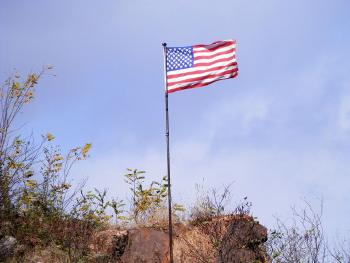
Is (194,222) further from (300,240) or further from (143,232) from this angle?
(300,240)

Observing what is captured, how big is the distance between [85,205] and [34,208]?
145cm

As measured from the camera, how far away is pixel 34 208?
13.3 meters

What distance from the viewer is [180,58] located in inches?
482

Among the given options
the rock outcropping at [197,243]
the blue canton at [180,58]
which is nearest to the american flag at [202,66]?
the blue canton at [180,58]

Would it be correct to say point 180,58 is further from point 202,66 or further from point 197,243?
point 197,243

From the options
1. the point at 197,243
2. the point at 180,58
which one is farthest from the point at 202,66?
the point at 197,243

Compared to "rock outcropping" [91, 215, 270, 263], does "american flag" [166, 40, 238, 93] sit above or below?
above

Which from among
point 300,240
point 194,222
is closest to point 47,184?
point 194,222

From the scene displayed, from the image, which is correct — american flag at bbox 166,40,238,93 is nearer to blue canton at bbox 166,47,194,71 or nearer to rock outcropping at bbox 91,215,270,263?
blue canton at bbox 166,47,194,71

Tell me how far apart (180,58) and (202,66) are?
2.22 ft

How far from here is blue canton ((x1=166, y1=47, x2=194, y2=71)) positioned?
478 inches

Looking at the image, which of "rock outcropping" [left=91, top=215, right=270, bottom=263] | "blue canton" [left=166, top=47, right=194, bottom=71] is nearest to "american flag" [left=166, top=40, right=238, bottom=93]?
"blue canton" [left=166, top=47, right=194, bottom=71]

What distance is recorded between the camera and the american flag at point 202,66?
1188 centimetres

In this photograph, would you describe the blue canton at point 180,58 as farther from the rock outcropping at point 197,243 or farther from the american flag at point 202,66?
the rock outcropping at point 197,243
